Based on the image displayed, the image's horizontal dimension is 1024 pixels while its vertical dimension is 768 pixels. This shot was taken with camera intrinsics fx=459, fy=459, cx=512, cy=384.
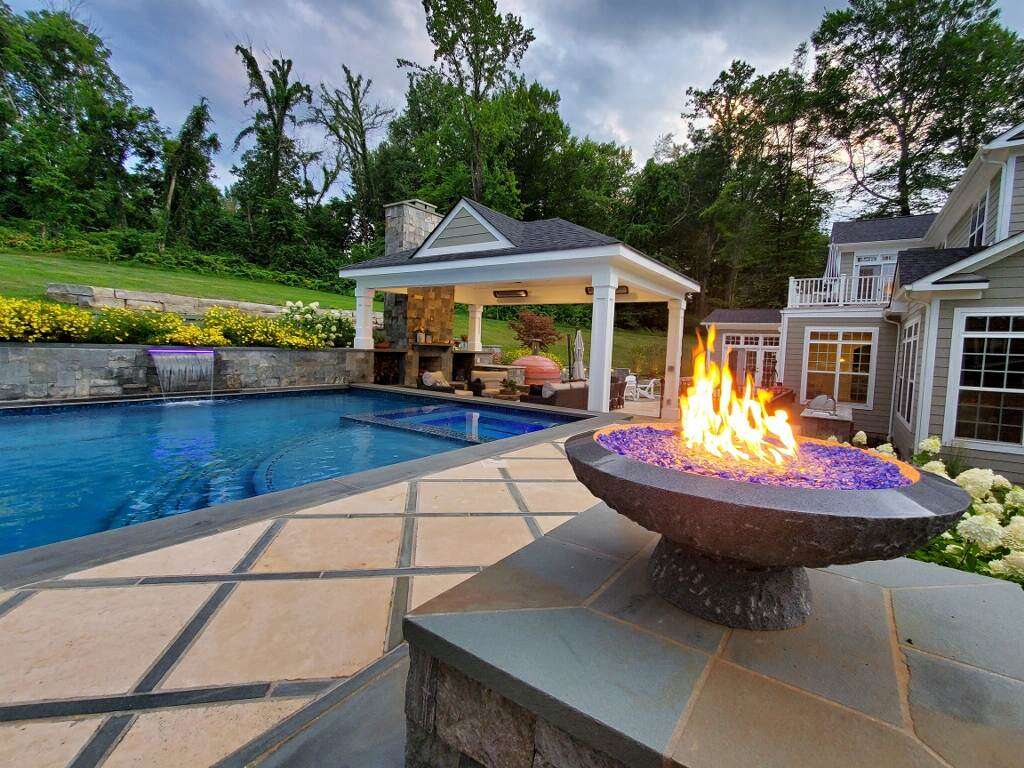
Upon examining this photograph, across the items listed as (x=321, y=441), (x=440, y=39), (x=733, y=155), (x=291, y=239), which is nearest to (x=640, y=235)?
(x=733, y=155)

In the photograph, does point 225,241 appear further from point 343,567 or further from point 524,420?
point 343,567

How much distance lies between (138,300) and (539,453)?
37.4 ft

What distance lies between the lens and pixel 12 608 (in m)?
2.10

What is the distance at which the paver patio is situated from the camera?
150 centimetres

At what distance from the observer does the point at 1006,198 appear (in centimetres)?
750

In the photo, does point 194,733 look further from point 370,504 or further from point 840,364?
point 840,364

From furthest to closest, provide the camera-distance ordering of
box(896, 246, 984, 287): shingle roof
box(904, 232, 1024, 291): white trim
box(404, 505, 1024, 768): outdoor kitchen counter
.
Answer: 1. box(896, 246, 984, 287): shingle roof
2. box(904, 232, 1024, 291): white trim
3. box(404, 505, 1024, 768): outdoor kitchen counter

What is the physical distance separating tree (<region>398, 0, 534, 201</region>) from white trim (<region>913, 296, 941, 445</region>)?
64.6 feet

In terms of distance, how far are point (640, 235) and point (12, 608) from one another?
2820cm

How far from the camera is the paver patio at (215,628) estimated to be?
59.2 inches

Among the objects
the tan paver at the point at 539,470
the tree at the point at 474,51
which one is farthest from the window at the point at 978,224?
the tree at the point at 474,51

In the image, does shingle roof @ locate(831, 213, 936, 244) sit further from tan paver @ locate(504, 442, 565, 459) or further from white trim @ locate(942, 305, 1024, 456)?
tan paver @ locate(504, 442, 565, 459)

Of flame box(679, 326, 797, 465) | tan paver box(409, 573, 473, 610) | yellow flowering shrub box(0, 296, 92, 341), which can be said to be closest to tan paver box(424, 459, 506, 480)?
tan paver box(409, 573, 473, 610)

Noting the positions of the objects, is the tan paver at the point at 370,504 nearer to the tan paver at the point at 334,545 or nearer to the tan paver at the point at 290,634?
the tan paver at the point at 334,545
